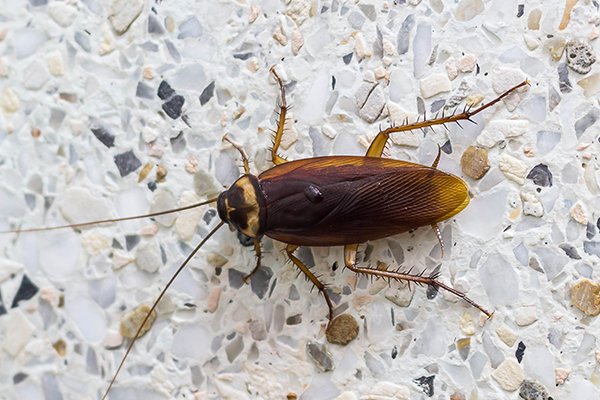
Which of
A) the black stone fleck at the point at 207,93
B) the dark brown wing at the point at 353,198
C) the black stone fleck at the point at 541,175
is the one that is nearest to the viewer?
the dark brown wing at the point at 353,198

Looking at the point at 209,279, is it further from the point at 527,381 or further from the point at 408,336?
the point at 527,381

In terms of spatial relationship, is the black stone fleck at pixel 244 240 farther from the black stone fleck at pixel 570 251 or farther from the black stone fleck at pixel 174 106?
the black stone fleck at pixel 570 251

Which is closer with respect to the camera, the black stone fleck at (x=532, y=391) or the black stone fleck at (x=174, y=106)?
the black stone fleck at (x=532, y=391)

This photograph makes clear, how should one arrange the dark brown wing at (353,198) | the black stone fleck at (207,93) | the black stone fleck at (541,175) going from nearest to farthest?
the dark brown wing at (353,198), the black stone fleck at (541,175), the black stone fleck at (207,93)

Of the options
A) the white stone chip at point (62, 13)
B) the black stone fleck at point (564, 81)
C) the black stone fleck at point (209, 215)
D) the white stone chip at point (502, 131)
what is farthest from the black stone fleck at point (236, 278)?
the black stone fleck at point (564, 81)

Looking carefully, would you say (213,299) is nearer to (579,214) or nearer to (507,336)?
(507,336)

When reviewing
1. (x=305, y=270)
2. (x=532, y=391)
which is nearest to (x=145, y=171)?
(x=305, y=270)

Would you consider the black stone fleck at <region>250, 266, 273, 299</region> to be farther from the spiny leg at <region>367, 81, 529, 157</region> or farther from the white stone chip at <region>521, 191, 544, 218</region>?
the white stone chip at <region>521, 191, 544, 218</region>
